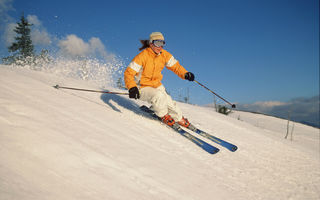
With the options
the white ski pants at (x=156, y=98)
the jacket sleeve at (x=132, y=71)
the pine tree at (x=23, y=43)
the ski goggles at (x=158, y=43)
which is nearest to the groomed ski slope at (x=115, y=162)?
the white ski pants at (x=156, y=98)

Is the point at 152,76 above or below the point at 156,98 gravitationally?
above

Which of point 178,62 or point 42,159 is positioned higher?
point 178,62

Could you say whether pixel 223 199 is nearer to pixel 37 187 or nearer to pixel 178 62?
pixel 37 187

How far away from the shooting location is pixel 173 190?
178cm

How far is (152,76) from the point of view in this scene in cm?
389

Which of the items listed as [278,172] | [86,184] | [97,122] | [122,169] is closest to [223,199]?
[122,169]

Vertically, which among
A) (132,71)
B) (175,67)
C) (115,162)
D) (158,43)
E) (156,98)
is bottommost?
(115,162)

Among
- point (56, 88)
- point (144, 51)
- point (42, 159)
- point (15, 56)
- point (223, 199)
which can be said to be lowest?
point (223, 199)

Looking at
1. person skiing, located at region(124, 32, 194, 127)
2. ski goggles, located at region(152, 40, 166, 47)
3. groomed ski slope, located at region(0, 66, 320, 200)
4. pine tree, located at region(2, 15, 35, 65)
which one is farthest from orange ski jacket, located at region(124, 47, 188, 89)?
pine tree, located at region(2, 15, 35, 65)

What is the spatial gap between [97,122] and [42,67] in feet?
17.8

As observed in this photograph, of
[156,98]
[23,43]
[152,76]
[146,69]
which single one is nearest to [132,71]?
[146,69]

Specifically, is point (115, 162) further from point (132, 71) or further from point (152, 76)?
point (152, 76)

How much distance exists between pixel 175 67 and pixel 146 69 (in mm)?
896

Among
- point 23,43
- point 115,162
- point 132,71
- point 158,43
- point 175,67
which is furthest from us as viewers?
point 23,43
